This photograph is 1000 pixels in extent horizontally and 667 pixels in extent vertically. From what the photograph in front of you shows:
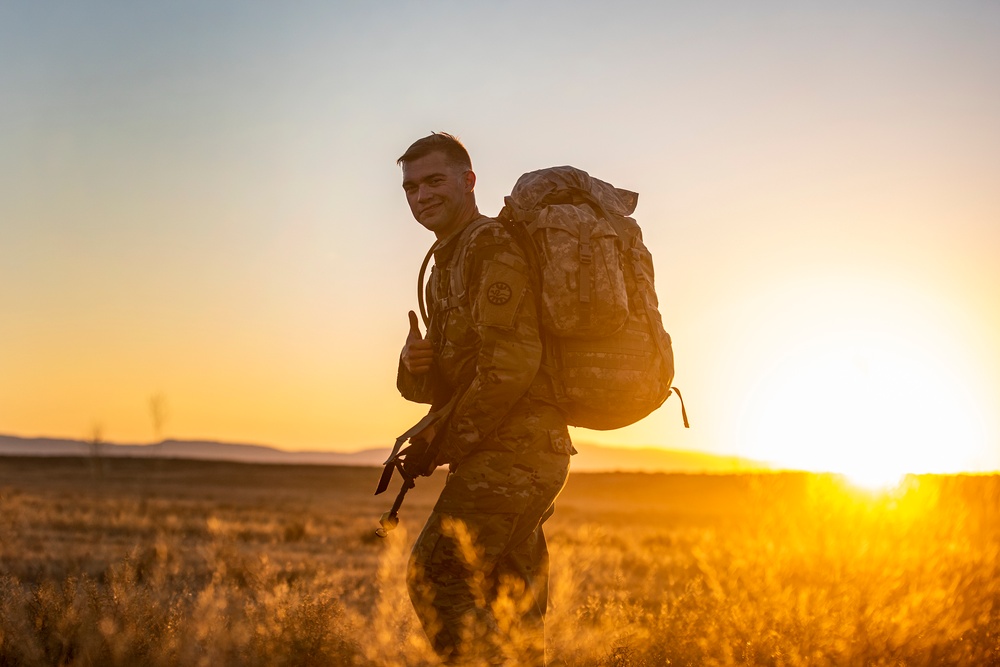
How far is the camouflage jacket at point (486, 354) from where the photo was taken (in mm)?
3318

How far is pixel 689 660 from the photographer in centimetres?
→ 479

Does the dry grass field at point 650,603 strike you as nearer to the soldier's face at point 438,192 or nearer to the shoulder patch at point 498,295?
the shoulder patch at point 498,295

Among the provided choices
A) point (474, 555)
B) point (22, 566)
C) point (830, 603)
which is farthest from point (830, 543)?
point (22, 566)

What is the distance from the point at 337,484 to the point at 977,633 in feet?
194

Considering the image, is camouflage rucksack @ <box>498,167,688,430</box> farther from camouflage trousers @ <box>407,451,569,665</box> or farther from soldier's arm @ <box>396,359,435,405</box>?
soldier's arm @ <box>396,359,435,405</box>

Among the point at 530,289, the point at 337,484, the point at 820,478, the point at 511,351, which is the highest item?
the point at 530,289

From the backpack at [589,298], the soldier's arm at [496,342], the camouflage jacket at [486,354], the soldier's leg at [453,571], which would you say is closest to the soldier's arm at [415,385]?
the camouflage jacket at [486,354]

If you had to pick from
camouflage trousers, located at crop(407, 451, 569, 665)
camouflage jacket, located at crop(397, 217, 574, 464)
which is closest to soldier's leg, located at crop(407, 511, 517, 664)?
camouflage trousers, located at crop(407, 451, 569, 665)

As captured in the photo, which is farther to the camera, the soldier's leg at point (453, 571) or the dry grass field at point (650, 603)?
the dry grass field at point (650, 603)

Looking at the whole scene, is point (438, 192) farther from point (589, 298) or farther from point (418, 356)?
point (589, 298)

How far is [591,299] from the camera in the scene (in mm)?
3410

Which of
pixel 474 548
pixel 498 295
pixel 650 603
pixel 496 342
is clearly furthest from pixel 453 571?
pixel 650 603

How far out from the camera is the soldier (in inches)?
131

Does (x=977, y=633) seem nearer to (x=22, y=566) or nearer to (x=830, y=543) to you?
(x=830, y=543)
